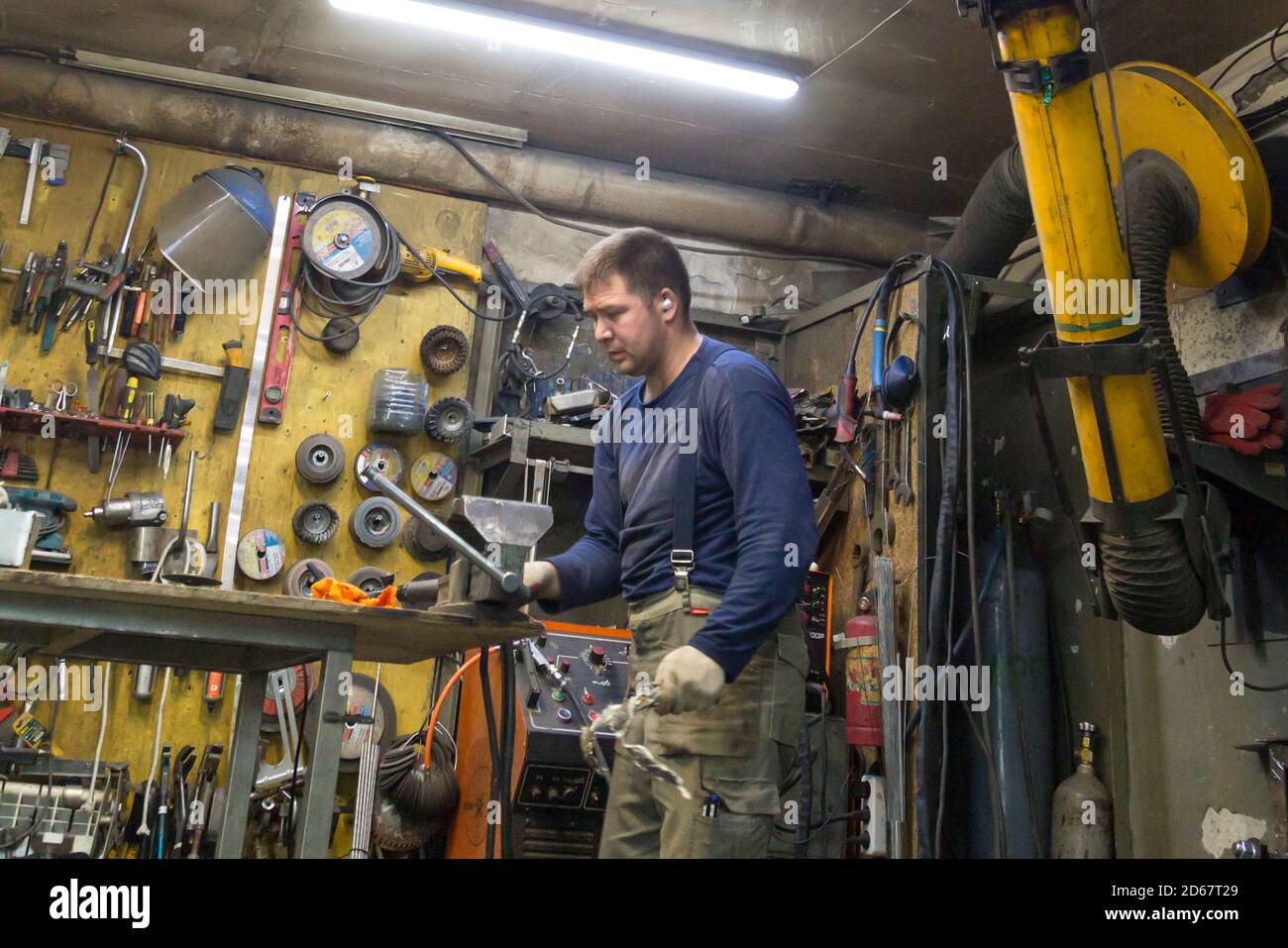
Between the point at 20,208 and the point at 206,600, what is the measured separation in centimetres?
287

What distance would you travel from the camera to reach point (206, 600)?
1.82 meters

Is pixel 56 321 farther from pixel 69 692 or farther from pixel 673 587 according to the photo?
pixel 673 587

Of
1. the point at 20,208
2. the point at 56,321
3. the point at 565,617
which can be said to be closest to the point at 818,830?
the point at 565,617

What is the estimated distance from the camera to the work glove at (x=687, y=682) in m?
1.86

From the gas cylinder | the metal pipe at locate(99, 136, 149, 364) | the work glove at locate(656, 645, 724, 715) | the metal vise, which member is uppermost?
the metal pipe at locate(99, 136, 149, 364)

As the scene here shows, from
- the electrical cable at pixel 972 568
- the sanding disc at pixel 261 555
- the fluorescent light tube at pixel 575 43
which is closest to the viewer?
the electrical cable at pixel 972 568

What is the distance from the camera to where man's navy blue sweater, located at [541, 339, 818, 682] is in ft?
6.46

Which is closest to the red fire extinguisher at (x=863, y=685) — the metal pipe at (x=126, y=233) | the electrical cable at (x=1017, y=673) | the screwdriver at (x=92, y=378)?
the electrical cable at (x=1017, y=673)

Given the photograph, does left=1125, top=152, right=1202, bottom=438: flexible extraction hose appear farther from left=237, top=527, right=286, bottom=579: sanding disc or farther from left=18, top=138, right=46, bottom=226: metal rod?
left=18, top=138, right=46, bottom=226: metal rod

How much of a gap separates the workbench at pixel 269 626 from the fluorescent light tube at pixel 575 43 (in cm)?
233

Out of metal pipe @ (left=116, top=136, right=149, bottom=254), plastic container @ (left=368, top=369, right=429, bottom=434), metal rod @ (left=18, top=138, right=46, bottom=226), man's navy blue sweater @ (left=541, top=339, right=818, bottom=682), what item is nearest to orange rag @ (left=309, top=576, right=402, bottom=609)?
man's navy blue sweater @ (left=541, top=339, right=818, bottom=682)

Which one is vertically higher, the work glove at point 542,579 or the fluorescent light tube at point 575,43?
the fluorescent light tube at point 575,43

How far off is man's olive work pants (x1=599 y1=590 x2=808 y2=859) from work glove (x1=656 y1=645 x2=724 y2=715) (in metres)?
0.14

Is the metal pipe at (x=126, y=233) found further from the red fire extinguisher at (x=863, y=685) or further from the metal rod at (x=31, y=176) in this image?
the red fire extinguisher at (x=863, y=685)
